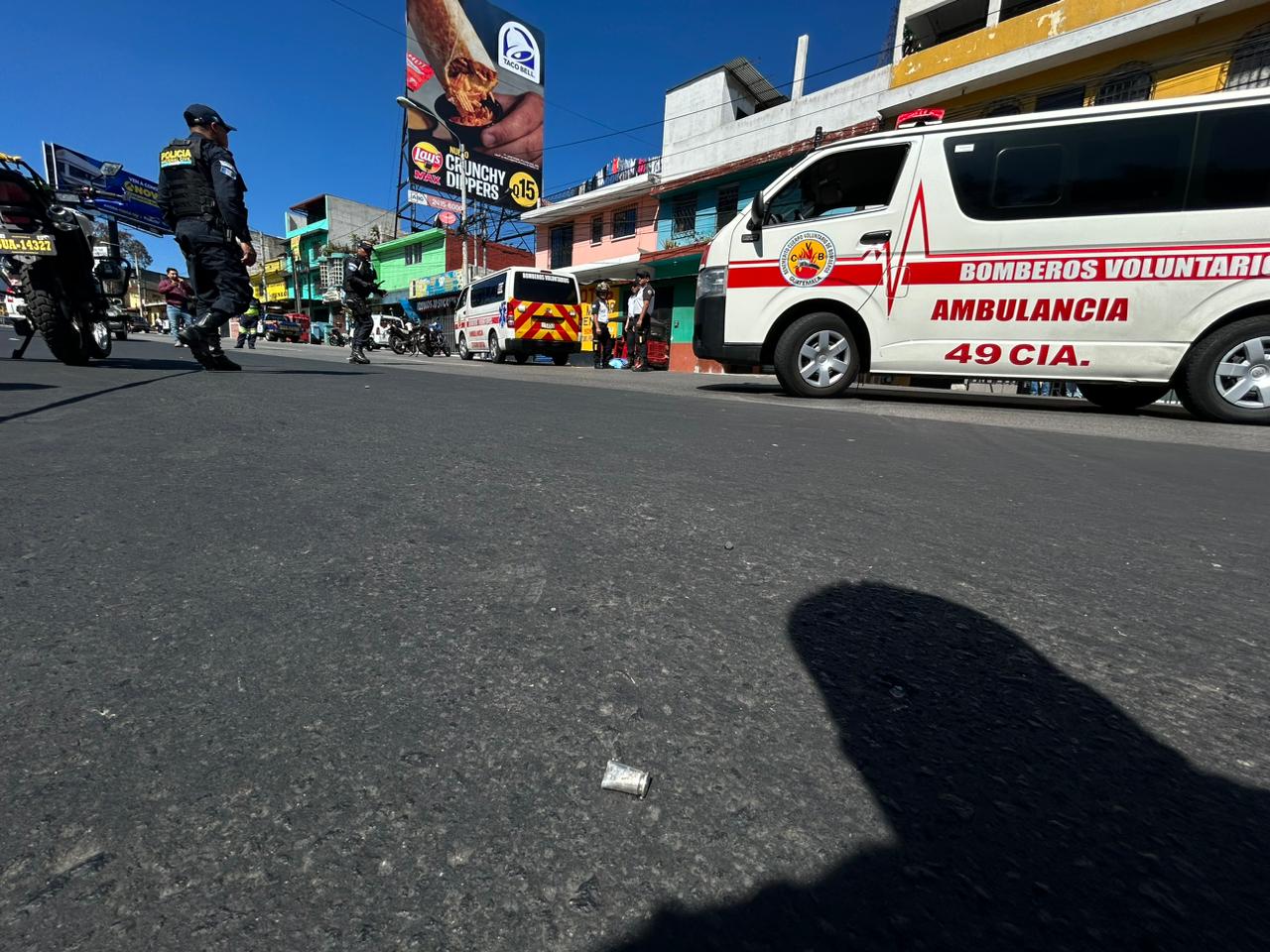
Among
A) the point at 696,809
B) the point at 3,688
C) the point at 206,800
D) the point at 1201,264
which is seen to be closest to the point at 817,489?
the point at 696,809

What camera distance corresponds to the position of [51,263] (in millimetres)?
4762

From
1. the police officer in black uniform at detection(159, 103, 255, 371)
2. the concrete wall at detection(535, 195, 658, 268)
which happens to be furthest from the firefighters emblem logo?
the concrete wall at detection(535, 195, 658, 268)

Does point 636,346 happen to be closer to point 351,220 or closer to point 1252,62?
point 1252,62

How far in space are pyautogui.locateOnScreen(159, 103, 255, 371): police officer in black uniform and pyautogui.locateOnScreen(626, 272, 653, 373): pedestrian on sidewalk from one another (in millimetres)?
7516

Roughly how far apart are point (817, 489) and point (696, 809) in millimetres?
1533

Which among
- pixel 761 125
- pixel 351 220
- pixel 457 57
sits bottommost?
pixel 761 125

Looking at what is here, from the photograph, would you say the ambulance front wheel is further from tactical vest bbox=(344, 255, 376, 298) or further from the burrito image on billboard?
the burrito image on billboard

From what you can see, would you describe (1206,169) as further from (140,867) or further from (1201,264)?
→ (140,867)

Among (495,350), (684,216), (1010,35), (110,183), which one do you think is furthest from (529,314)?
(110,183)

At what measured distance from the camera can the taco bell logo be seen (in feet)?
95.2

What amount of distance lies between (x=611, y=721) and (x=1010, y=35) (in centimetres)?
1393

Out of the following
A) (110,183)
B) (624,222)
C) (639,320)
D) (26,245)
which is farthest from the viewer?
(110,183)

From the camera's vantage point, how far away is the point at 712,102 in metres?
16.2

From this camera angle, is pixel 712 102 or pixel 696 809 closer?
pixel 696 809
